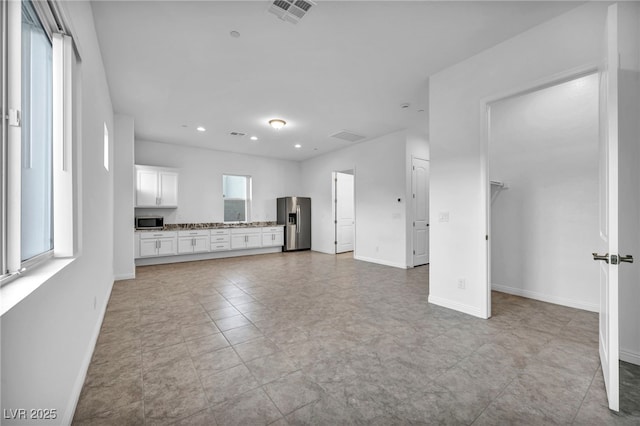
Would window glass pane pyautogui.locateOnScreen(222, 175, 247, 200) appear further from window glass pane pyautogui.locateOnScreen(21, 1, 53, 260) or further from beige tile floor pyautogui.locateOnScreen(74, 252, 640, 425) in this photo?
window glass pane pyautogui.locateOnScreen(21, 1, 53, 260)

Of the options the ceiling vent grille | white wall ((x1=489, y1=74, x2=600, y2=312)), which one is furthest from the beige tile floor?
the ceiling vent grille

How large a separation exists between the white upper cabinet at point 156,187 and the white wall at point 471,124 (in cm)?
552

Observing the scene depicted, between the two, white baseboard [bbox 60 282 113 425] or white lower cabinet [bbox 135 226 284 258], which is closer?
white baseboard [bbox 60 282 113 425]

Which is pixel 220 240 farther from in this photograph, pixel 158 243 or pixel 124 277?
pixel 124 277

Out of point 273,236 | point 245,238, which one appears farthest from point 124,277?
point 273,236

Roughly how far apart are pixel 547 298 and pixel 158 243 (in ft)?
22.2

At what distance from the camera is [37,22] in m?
1.44

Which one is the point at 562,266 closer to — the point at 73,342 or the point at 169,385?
the point at 169,385

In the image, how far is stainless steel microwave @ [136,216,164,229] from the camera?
591 centimetres

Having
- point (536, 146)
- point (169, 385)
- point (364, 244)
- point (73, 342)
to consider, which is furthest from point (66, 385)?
point (364, 244)

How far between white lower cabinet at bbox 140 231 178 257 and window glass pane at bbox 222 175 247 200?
183 cm

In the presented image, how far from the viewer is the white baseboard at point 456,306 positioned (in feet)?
9.57

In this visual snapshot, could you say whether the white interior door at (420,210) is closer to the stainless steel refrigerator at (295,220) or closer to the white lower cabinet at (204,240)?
the stainless steel refrigerator at (295,220)

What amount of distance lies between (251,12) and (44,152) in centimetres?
183
